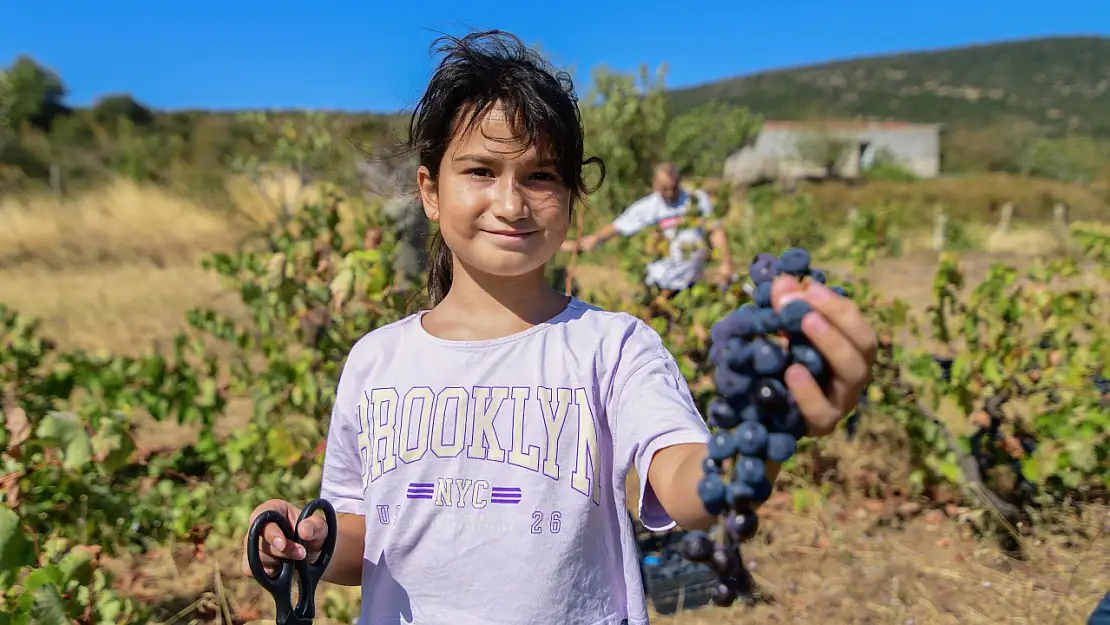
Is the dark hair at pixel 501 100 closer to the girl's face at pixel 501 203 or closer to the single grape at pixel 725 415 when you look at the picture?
the girl's face at pixel 501 203

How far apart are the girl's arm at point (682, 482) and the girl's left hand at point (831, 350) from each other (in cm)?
23

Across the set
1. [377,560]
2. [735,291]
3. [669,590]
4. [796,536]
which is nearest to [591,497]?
[377,560]

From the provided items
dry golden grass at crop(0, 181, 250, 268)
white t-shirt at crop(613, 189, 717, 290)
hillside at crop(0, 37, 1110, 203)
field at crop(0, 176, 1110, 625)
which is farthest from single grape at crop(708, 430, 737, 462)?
dry golden grass at crop(0, 181, 250, 268)

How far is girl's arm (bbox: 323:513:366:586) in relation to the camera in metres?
1.24

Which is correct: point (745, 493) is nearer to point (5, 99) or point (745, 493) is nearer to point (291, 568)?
point (291, 568)

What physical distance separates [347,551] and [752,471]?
2.69ft

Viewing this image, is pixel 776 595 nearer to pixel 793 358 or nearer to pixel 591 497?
pixel 591 497

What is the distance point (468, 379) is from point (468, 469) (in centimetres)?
13

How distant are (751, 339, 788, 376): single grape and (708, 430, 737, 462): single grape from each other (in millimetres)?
61

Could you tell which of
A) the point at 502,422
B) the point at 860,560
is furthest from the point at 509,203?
the point at 860,560

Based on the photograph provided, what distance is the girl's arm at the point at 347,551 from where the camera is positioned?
1244 millimetres

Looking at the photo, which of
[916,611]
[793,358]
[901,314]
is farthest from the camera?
[901,314]

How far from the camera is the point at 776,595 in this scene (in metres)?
2.77

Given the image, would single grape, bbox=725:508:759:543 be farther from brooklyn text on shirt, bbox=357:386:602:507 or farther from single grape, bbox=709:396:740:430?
brooklyn text on shirt, bbox=357:386:602:507
